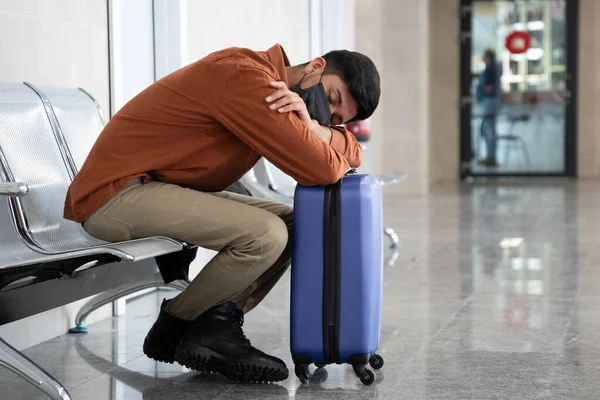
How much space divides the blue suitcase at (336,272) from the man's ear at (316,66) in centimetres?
34

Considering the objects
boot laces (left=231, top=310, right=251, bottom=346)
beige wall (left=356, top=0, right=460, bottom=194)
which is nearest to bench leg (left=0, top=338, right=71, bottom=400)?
boot laces (left=231, top=310, right=251, bottom=346)

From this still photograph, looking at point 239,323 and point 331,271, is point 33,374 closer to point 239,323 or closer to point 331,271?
point 239,323

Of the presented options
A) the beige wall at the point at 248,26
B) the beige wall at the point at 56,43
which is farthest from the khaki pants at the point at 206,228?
the beige wall at the point at 248,26

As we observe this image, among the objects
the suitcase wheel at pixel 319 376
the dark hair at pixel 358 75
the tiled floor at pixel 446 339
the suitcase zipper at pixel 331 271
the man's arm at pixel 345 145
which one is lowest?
the tiled floor at pixel 446 339

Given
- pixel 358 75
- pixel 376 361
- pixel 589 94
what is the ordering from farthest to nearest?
pixel 589 94, pixel 376 361, pixel 358 75

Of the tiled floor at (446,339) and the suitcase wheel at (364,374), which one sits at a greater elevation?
the suitcase wheel at (364,374)

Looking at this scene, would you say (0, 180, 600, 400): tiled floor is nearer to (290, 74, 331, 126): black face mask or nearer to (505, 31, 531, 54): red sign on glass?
(290, 74, 331, 126): black face mask

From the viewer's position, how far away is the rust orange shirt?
9.47ft

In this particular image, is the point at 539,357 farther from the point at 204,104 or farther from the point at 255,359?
the point at 204,104

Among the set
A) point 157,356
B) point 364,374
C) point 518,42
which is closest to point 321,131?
point 364,374

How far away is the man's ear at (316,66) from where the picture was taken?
301 cm

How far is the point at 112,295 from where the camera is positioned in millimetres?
3826

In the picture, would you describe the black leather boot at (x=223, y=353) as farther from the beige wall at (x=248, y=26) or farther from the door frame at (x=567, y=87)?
the door frame at (x=567, y=87)

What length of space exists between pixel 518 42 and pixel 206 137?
12.6 m
